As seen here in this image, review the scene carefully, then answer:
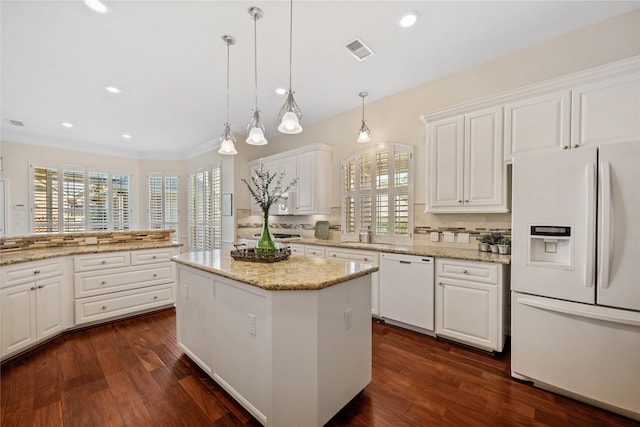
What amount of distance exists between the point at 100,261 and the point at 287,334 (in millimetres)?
3034

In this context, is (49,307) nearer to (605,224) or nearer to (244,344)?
(244,344)

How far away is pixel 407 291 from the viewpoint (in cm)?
302

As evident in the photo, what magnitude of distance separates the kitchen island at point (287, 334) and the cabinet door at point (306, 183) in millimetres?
2473

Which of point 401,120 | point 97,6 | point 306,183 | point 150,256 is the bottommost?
point 150,256

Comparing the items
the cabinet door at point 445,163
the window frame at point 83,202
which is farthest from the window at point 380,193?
the window frame at point 83,202

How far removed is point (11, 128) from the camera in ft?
16.6

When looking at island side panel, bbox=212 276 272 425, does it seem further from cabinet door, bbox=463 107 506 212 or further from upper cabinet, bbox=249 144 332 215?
upper cabinet, bbox=249 144 332 215

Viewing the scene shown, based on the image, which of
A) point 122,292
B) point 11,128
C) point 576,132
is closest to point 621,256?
point 576,132

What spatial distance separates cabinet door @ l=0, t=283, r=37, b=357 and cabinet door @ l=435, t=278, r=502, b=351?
13.4 feet

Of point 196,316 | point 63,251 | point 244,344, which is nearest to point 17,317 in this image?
point 63,251

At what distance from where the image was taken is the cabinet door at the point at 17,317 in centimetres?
236

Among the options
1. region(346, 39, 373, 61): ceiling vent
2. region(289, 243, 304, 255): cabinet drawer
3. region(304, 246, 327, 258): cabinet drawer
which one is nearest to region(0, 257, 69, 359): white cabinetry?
region(289, 243, 304, 255): cabinet drawer

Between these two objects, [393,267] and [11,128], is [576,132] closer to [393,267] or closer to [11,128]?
[393,267]

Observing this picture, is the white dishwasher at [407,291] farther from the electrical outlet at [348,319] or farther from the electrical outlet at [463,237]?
the electrical outlet at [348,319]
